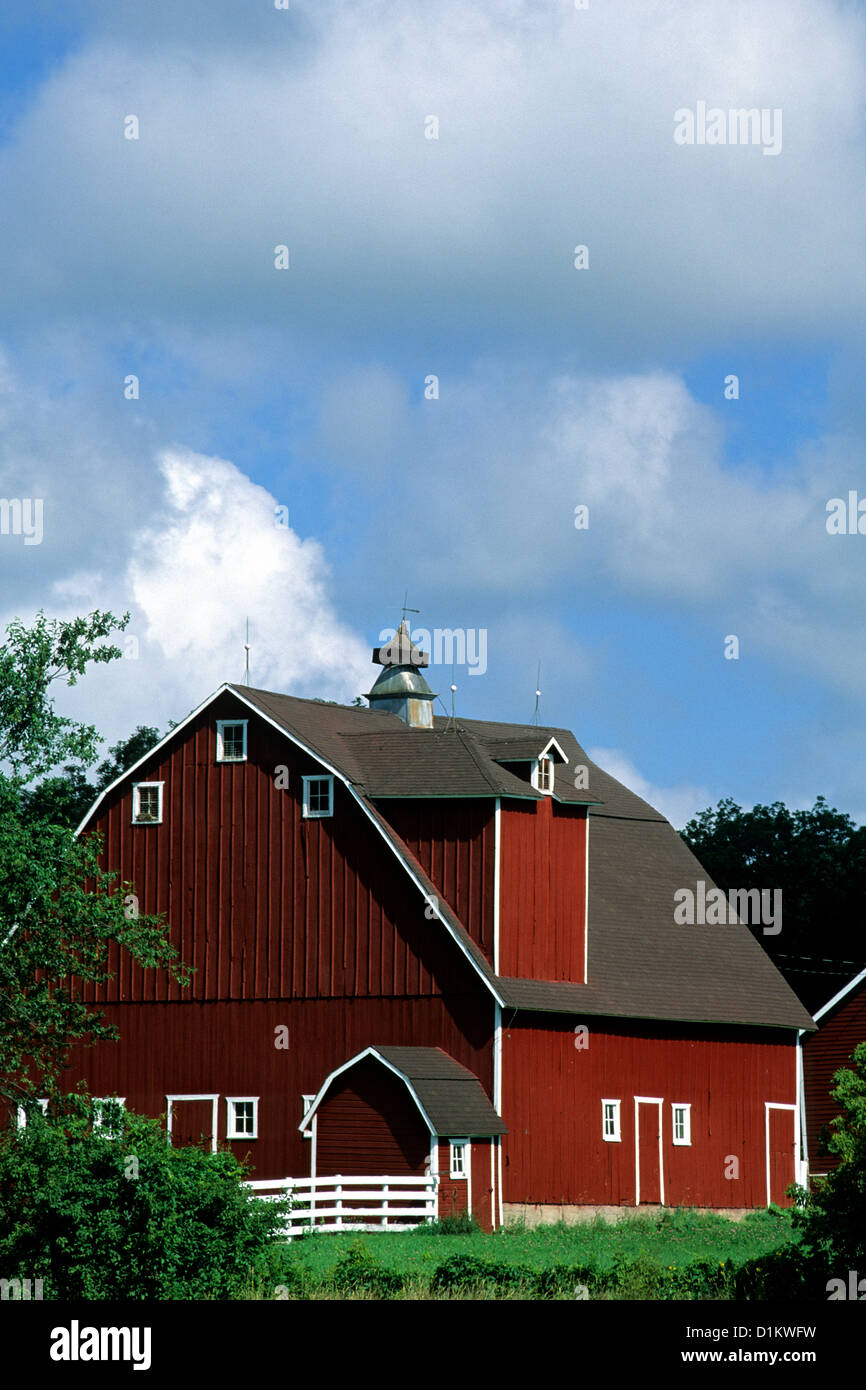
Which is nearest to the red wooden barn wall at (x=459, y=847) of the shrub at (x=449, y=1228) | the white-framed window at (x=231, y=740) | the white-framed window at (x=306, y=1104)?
the white-framed window at (x=231, y=740)

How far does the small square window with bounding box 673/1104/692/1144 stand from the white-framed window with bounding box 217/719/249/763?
40.4ft

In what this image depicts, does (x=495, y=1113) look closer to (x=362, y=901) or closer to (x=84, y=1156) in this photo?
(x=362, y=901)

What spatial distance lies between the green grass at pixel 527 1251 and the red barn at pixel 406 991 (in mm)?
1748

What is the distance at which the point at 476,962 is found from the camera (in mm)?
39156

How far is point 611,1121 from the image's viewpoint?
42.0m

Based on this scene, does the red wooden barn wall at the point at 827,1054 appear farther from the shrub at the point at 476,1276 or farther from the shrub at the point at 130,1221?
the shrub at the point at 130,1221

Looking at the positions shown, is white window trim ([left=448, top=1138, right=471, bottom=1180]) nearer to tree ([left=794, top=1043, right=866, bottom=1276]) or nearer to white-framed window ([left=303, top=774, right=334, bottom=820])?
white-framed window ([left=303, top=774, right=334, bottom=820])

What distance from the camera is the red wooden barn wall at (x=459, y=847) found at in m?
40.2

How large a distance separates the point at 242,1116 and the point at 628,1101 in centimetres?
819

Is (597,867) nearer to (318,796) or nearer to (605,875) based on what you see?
(605,875)

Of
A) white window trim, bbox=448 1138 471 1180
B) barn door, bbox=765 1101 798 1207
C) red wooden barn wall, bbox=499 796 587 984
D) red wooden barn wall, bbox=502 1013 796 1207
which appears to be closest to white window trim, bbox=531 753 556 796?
red wooden barn wall, bbox=499 796 587 984

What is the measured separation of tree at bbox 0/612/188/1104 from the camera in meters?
35.8

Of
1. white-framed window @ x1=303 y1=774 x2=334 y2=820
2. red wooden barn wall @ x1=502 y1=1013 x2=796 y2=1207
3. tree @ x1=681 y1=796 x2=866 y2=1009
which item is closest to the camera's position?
red wooden barn wall @ x1=502 y1=1013 x2=796 y2=1207

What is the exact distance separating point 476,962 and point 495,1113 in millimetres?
2958
